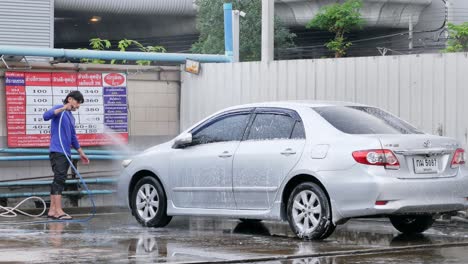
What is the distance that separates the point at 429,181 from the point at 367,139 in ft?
2.49

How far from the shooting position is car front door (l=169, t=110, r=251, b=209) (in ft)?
37.1

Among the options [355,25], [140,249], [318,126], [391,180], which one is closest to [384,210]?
[391,180]

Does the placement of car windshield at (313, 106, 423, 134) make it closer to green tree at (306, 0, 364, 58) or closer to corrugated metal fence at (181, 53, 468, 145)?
corrugated metal fence at (181, 53, 468, 145)

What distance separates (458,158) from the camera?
10.5 metres

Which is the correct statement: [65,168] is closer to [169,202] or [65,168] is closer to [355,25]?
[169,202]

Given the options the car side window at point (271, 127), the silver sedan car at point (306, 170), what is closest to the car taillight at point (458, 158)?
the silver sedan car at point (306, 170)

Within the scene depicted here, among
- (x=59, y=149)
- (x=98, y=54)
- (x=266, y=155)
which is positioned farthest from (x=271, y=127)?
(x=98, y=54)

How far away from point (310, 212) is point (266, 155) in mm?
874

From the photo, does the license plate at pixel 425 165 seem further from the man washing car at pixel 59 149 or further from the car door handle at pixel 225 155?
the man washing car at pixel 59 149

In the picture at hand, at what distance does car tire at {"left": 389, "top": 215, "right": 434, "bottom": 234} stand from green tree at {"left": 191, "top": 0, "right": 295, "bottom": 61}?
2276 centimetres

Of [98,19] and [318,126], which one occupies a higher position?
[98,19]

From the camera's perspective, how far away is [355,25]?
120 feet

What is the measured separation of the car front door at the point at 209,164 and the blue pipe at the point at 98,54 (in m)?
3.56

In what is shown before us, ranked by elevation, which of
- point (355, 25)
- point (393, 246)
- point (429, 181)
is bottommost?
point (393, 246)
